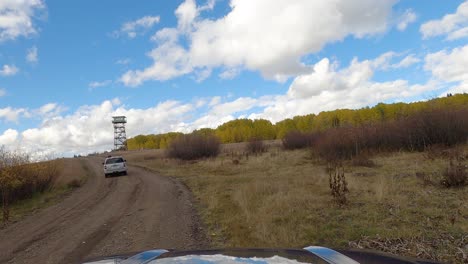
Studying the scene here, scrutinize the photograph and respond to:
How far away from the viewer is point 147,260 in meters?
2.50

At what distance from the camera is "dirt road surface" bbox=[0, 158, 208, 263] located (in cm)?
815

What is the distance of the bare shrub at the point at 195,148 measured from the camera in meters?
51.1

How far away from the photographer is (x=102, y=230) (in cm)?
1027

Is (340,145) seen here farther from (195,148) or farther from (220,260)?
(220,260)

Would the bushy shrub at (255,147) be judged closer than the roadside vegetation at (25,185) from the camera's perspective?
No

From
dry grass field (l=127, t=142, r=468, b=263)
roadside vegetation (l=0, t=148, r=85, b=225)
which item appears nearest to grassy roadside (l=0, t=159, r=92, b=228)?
roadside vegetation (l=0, t=148, r=85, b=225)

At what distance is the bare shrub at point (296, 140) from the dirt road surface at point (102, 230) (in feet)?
91.5

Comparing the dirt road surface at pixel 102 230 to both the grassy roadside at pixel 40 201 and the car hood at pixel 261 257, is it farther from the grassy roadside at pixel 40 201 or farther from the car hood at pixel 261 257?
the car hood at pixel 261 257

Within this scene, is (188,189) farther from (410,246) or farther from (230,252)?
(230,252)

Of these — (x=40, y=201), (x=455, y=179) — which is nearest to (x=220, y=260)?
(x=455, y=179)

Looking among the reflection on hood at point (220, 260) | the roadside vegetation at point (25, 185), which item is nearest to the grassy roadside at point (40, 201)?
the roadside vegetation at point (25, 185)

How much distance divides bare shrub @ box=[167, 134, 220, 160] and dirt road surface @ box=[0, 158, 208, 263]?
113ft

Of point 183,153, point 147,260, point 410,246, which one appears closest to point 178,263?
point 147,260

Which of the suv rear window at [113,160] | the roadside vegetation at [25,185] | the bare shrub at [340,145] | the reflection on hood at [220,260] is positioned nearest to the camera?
the reflection on hood at [220,260]
